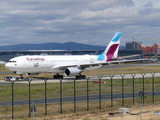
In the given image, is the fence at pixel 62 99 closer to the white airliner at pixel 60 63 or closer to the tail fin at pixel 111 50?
the white airliner at pixel 60 63

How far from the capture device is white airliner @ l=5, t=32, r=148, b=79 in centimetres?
5334

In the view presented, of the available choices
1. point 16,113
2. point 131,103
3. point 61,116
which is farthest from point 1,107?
point 131,103

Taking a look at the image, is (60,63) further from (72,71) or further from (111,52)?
(111,52)

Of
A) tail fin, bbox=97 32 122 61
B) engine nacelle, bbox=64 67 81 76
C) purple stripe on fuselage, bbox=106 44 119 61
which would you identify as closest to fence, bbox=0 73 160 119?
engine nacelle, bbox=64 67 81 76

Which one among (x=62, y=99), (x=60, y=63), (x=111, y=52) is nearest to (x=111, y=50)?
(x=111, y=52)

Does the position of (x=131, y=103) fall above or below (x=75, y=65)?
below

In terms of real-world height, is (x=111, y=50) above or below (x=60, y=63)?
above

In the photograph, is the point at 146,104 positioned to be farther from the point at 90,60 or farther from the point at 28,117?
the point at 90,60

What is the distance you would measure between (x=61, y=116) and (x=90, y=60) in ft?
120

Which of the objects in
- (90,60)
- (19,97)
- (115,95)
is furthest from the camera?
(90,60)

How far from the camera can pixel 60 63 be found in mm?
58719

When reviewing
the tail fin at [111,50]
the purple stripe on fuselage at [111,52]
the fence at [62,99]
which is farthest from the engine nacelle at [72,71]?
the fence at [62,99]

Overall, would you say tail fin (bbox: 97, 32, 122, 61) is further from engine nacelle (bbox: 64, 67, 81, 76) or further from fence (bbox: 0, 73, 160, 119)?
fence (bbox: 0, 73, 160, 119)

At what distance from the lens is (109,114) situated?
2709cm
